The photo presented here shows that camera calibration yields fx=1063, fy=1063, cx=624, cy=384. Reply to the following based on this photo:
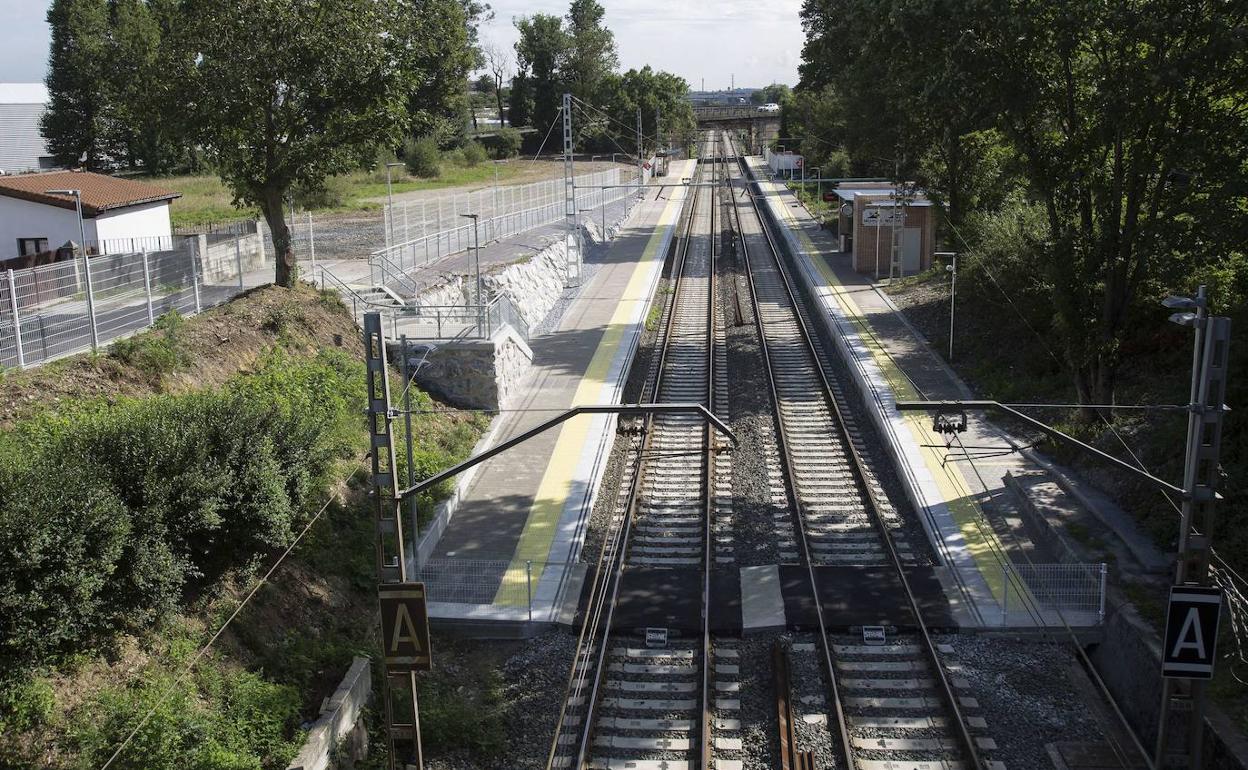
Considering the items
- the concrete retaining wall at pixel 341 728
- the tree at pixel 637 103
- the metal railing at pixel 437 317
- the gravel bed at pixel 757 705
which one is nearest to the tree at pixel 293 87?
the metal railing at pixel 437 317

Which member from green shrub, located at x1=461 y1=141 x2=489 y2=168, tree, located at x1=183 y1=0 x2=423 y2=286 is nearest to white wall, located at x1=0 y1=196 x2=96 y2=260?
tree, located at x1=183 y1=0 x2=423 y2=286

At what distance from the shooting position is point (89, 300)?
16344 millimetres

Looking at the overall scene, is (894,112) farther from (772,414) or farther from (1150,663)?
(1150,663)

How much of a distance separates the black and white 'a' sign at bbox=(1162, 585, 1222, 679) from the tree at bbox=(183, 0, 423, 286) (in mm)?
16819

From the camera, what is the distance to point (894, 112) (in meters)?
30.9

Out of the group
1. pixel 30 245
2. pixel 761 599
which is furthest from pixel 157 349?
pixel 30 245

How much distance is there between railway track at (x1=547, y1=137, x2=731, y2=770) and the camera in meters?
11.0

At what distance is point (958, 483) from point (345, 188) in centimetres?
4490

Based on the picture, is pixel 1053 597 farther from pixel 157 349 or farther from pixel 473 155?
pixel 473 155

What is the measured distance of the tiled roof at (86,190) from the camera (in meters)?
28.9

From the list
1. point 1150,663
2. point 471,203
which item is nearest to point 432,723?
point 1150,663

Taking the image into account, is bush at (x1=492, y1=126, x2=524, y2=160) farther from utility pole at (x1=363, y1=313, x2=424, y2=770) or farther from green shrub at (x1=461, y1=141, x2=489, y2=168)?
utility pole at (x1=363, y1=313, x2=424, y2=770)

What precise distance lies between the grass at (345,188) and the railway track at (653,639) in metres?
11.3

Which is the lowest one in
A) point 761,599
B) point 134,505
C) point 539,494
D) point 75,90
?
point 761,599
